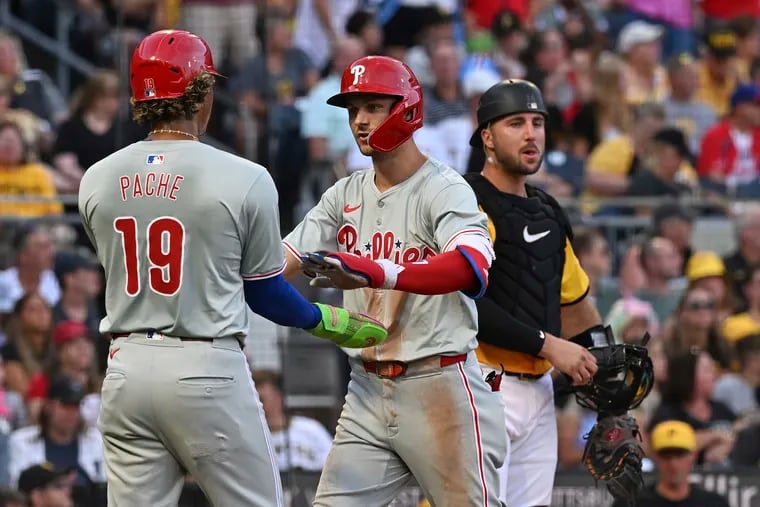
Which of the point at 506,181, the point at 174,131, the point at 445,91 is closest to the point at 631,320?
the point at 445,91

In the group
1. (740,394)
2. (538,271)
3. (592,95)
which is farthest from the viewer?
(592,95)

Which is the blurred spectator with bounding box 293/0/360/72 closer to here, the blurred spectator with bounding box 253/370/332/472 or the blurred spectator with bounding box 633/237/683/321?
the blurred spectator with bounding box 633/237/683/321

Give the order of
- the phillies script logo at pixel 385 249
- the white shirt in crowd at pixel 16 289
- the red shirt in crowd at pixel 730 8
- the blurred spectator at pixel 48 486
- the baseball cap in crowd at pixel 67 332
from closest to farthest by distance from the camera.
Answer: the phillies script logo at pixel 385 249
the blurred spectator at pixel 48 486
the baseball cap in crowd at pixel 67 332
the white shirt in crowd at pixel 16 289
the red shirt in crowd at pixel 730 8

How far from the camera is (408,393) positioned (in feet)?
20.1

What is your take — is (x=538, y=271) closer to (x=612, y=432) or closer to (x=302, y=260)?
(x=612, y=432)

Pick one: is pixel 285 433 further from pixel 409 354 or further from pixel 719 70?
pixel 719 70

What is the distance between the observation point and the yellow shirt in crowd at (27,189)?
1159 cm

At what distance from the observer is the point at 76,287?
36.7 feet

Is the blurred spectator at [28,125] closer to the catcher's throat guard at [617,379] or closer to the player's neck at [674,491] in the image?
the player's neck at [674,491]

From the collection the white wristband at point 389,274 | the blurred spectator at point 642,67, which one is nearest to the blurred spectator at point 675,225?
the blurred spectator at point 642,67

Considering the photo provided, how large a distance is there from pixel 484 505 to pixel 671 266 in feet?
21.1

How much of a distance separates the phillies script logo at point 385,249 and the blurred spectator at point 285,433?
3.85 meters

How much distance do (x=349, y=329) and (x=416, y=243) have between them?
0.53m

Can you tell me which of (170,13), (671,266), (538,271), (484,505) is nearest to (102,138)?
(170,13)
